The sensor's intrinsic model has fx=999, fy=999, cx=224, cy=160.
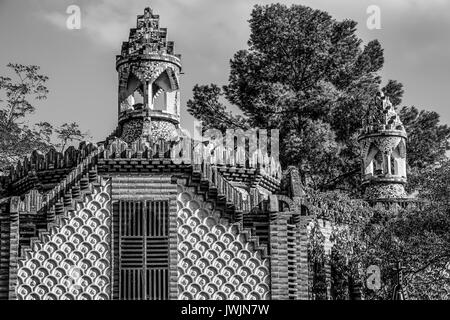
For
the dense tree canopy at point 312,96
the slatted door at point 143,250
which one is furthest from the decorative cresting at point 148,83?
the dense tree canopy at point 312,96

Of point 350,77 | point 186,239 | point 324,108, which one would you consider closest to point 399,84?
point 350,77

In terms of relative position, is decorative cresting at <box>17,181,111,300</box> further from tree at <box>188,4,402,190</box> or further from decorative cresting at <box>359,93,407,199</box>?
tree at <box>188,4,402,190</box>

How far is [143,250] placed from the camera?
2280 centimetres

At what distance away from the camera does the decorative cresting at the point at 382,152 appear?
3669 centimetres

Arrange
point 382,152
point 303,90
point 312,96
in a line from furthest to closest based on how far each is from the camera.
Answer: point 303,90 < point 312,96 < point 382,152

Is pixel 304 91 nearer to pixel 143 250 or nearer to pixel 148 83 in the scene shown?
pixel 148 83

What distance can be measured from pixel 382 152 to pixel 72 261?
17.5m

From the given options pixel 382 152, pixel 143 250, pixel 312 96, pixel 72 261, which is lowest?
pixel 72 261

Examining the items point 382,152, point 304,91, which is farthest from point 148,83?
point 304,91

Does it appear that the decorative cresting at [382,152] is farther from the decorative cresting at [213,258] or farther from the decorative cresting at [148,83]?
the decorative cresting at [213,258]

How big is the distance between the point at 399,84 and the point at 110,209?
2808 cm

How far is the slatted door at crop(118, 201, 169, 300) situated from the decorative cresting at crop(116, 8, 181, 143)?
569cm

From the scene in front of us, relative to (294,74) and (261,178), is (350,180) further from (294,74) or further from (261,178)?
(261,178)

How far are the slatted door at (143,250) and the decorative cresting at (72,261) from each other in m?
0.36
